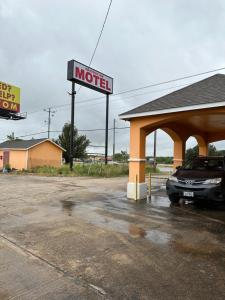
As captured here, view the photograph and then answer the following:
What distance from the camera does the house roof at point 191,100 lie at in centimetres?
860

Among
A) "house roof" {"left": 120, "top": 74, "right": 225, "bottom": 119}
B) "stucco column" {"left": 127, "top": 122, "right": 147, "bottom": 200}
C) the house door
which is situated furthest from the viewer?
the house door

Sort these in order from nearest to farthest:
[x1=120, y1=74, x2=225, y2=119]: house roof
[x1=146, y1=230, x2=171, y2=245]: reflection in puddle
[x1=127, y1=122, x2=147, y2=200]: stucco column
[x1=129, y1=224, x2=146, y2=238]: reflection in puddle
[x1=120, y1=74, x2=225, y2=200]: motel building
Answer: [x1=146, y1=230, x2=171, y2=245]: reflection in puddle < [x1=129, y1=224, x2=146, y2=238]: reflection in puddle < [x1=120, y1=74, x2=225, y2=119]: house roof < [x1=120, y1=74, x2=225, y2=200]: motel building < [x1=127, y1=122, x2=147, y2=200]: stucco column

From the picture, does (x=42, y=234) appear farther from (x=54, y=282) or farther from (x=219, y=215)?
(x=219, y=215)

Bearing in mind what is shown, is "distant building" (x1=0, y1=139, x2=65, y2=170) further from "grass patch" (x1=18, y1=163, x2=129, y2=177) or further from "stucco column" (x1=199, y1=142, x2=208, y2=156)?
"stucco column" (x1=199, y1=142, x2=208, y2=156)

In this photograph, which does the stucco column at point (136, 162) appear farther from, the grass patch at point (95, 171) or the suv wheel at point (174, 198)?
the grass patch at point (95, 171)

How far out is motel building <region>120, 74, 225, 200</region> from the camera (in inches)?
346

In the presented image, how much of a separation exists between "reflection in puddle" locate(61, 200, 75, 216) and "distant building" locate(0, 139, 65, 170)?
22.1 meters

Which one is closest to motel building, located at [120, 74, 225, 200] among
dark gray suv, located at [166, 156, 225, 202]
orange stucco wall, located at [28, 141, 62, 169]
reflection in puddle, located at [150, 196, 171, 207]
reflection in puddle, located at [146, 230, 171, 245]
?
reflection in puddle, located at [150, 196, 171, 207]

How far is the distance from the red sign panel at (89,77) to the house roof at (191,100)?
1433 cm

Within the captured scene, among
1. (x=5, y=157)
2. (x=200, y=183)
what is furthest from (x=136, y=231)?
(x=5, y=157)

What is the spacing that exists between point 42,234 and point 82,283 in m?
2.44

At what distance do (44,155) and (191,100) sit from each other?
26.1 meters

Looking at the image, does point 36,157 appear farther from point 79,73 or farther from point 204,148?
point 204,148

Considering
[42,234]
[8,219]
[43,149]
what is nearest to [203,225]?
[42,234]
